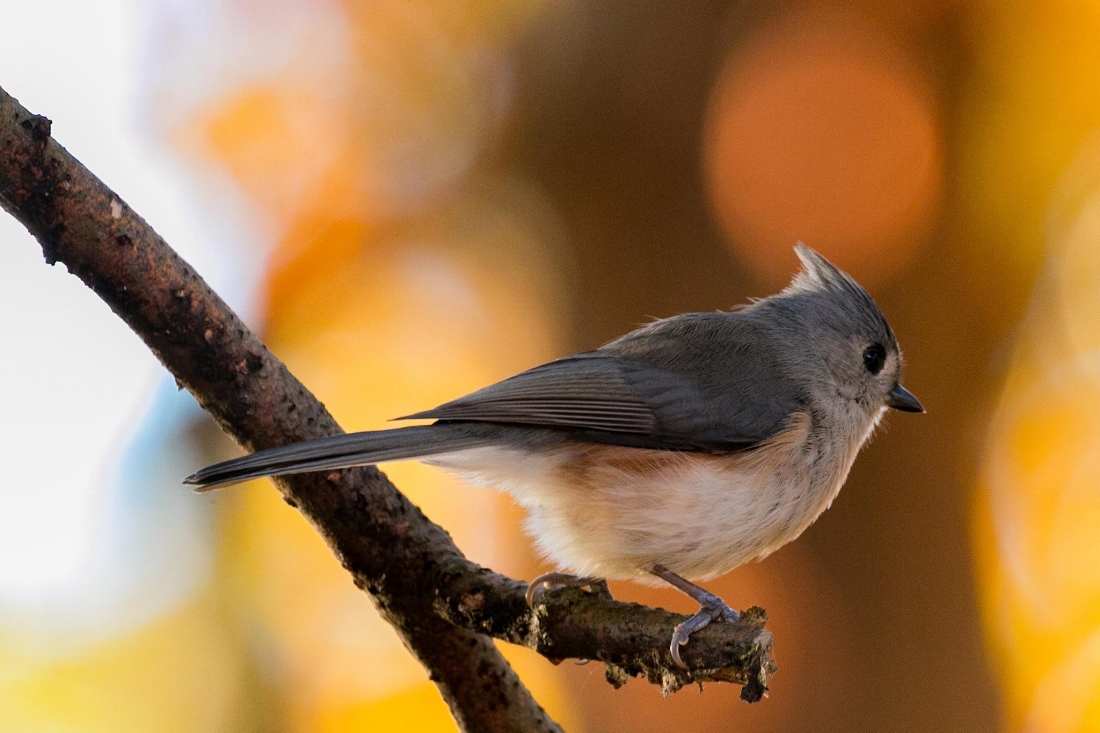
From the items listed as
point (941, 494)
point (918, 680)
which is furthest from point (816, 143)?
point (918, 680)

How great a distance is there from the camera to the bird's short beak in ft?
9.53

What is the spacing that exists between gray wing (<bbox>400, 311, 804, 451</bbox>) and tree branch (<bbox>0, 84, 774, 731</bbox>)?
0.90ft

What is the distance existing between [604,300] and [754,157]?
2.52 feet

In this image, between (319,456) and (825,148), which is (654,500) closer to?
(319,456)

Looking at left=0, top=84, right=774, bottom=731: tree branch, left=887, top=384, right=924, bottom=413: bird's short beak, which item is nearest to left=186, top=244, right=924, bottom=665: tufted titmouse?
left=0, top=84, right=774, bottom=731: tree branch

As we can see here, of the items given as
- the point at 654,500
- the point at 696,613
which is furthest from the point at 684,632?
the point at 654,500

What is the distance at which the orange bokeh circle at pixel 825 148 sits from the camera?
11.3 feet

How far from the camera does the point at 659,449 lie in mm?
2338

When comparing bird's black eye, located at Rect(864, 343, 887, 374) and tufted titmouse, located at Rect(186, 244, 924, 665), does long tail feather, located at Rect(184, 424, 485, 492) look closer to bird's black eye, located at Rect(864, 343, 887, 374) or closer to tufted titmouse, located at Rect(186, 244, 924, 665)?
tufted titmouse, located at Rect(186, 244, 924, 665)

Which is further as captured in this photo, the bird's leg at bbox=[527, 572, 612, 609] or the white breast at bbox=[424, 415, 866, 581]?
the white breast at bbox=[424, 415, 866, 581]

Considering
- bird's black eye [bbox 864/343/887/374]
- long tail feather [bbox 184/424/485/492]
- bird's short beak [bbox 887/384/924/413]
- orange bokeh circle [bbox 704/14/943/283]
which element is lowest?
long tail feather [bbox 184/424/485/492]

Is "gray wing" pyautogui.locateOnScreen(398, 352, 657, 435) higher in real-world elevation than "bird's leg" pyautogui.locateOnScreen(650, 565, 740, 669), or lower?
higher

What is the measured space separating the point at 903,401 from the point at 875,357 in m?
0.17

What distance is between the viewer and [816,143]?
3518mm
